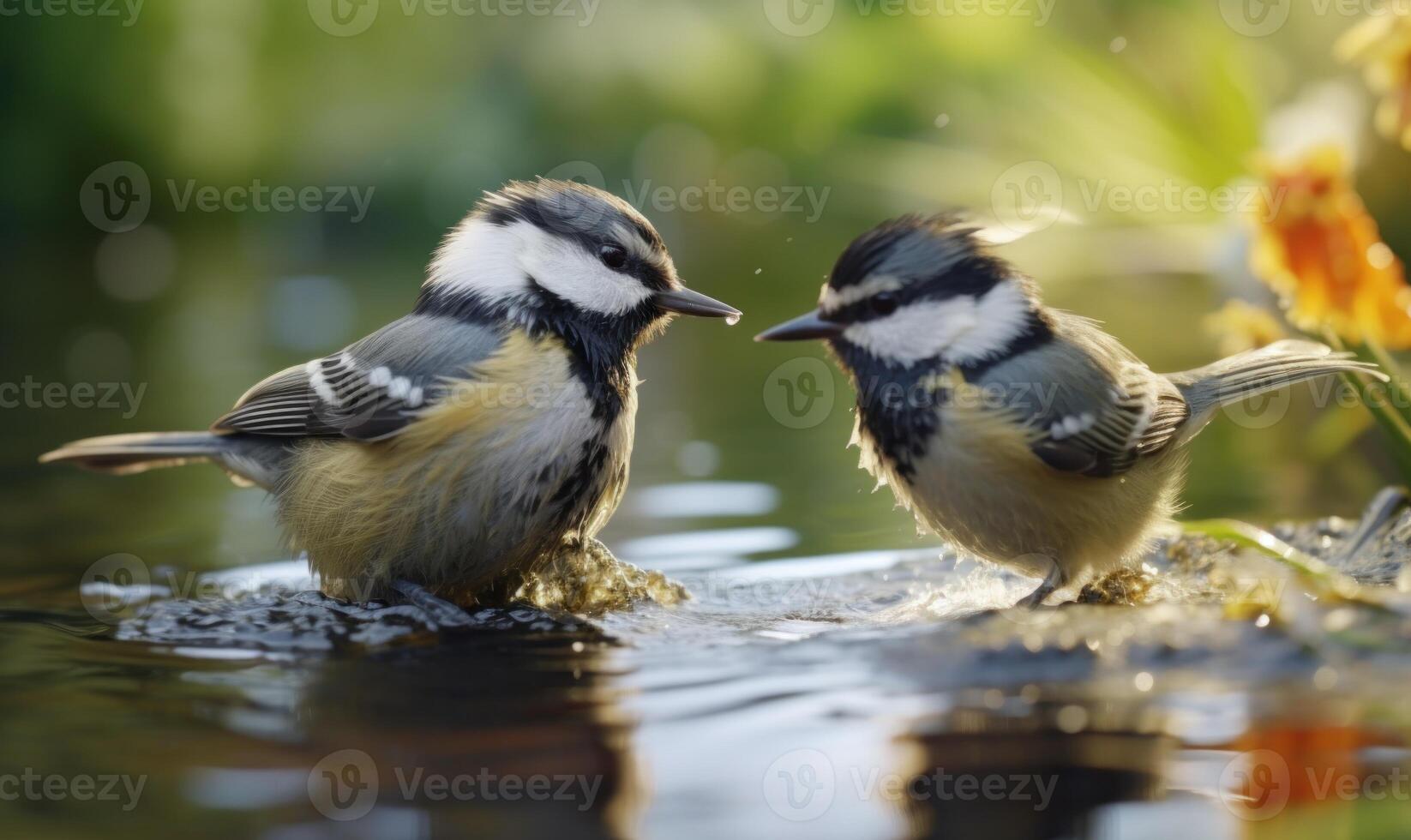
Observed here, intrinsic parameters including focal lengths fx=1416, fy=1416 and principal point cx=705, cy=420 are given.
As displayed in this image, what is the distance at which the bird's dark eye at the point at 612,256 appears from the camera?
4.12m

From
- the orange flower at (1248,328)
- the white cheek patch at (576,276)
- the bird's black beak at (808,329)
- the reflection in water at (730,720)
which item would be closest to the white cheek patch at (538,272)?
the white cheek patch at (576,276)

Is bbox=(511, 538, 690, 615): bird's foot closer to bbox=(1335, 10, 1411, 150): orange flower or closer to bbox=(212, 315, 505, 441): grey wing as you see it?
bbox=(212, 315, 505, 441): grey wing

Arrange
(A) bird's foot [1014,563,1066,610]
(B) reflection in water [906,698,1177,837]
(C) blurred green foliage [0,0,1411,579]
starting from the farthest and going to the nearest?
(C) blurred green foliage [0,0,1411,579] → (A) bird's foot [1014,563,1066,610] → (B) reflection in water [906,698,1177,837]

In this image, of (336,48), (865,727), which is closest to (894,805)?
(865,727)

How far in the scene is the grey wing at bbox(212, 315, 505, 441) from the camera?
4008 mm

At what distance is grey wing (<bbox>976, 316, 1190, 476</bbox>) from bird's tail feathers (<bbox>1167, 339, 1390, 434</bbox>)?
16 centimetres

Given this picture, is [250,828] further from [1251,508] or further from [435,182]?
[435,182]

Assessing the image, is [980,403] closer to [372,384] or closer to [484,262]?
[484,262]

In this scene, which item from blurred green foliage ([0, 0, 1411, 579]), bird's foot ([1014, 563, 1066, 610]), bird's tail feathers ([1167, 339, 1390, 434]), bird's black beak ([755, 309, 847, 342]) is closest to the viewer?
bird's black beak ([755, 309, 847, 342])

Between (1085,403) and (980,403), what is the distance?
1.29ft

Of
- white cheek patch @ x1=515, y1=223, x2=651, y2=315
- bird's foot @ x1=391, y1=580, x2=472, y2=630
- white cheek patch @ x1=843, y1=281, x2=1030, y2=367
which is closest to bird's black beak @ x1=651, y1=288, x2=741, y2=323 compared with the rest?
white cheek patch @ x1=515, y1=223, x2=651, y2=315

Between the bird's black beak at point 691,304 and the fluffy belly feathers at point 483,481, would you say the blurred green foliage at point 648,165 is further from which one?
the fluffy belly feathers at point 483,481

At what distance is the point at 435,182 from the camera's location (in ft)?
44.7

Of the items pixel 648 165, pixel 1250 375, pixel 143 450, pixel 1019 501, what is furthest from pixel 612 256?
pixel 648 165
